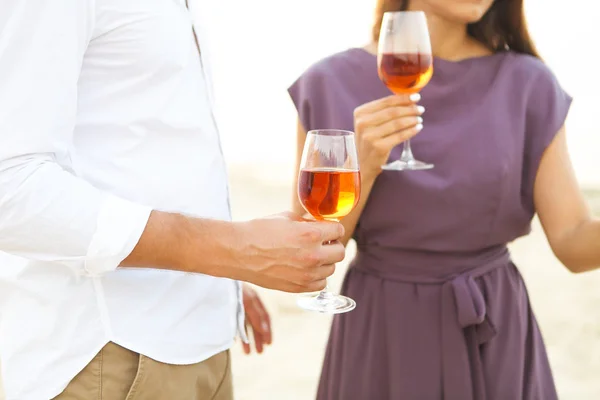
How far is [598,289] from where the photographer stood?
19.0 ft

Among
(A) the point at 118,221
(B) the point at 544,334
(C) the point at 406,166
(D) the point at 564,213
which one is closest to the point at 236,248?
(A) the point at 118,221

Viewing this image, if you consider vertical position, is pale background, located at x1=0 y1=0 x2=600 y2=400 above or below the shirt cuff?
below

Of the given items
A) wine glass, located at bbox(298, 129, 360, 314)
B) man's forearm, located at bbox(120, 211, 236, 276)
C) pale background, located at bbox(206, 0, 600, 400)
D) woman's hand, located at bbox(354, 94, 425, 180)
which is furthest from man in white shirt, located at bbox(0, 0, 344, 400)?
pale background, located at bbox(206, 0, 600, 400)

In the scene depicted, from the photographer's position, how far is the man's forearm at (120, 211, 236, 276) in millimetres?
1146

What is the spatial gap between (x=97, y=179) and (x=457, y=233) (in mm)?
927

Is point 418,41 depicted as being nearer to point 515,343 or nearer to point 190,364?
point 515,343

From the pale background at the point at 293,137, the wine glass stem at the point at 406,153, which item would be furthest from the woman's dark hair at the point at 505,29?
the pale background at the point at 293,137

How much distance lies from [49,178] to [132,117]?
0.72 feet

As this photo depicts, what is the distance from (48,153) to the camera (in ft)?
3.62

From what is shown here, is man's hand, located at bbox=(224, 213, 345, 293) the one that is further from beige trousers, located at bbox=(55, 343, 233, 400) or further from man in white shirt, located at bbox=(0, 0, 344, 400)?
beige trousers, located at bbox=(55, 343, 233, 400)

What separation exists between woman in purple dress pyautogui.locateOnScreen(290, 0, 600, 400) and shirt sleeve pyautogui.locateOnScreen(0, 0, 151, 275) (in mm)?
778

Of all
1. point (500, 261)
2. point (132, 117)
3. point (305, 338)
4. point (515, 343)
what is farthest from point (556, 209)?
point (305, 338)

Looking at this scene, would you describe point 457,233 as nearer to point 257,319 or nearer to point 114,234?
point 257,319

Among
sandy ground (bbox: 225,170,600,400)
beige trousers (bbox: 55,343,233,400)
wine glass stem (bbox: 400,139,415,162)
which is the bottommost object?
sandy ground (bbox: 225,170,600,400)
